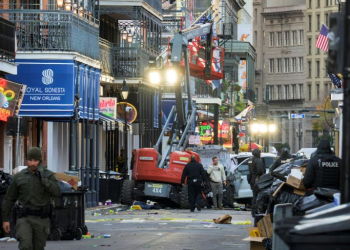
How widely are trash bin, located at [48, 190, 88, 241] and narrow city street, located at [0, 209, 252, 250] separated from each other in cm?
30

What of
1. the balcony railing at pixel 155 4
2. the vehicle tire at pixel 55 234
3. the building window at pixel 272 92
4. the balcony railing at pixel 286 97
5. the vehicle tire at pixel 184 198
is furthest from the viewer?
the building window at pixel 272 92

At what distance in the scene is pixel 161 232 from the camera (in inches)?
816

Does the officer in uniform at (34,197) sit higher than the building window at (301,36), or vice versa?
the building window at (301,36)

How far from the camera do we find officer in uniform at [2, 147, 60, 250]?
12.2 metres

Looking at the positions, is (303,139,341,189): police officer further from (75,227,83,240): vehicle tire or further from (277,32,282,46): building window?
(277,32,282,46): building window

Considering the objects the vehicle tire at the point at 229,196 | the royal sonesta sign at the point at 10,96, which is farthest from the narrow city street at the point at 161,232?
the vehicle tire at the point at 229,196

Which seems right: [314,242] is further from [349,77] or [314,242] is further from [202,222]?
[202,222]

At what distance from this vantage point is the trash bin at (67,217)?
18734 mm

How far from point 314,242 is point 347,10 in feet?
6.80

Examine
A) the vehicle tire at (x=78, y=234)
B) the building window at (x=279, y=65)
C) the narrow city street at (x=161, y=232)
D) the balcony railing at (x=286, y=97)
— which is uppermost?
the building window at (x=279, y=65)

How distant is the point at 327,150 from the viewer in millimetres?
16984

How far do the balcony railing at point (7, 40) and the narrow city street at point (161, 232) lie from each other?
4.78 meters

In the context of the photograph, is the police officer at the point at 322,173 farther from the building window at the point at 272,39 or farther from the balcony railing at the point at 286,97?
the building window at the point at 272,39

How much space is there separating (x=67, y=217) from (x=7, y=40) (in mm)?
9082
